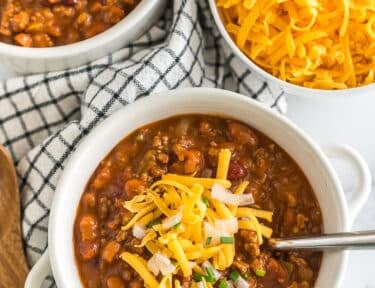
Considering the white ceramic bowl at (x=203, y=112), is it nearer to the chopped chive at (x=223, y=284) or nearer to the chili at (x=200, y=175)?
the chili at (x=200, y=175)

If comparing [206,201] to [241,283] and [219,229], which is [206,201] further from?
[241,283]

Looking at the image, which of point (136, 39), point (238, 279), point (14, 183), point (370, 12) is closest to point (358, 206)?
point (238, 279)

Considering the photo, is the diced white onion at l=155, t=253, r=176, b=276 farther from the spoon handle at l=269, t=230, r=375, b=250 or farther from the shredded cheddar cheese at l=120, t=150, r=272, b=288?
the spoon handle at l=269, t=230, r=375, b=250

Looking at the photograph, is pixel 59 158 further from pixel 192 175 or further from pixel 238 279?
pixel 238 279

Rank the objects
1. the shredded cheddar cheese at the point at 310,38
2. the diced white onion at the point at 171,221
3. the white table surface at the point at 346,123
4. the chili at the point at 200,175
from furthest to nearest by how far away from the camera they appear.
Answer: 1. the white table surface at the point at 346,123
2. the shredded cheddar cheese at the point at 310,38
3. the chili at the point at 200,175
4. the diced white onion at the point at 171,221

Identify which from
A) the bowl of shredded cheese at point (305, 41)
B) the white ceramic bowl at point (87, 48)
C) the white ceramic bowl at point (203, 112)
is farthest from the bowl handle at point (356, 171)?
the white ceramic bowl at point (87, 48)

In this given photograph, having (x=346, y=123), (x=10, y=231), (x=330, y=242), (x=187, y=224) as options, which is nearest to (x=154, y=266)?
(x=187, y=224)

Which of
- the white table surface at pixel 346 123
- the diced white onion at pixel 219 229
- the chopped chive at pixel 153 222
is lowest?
the chopped chive at pixel 153 222
